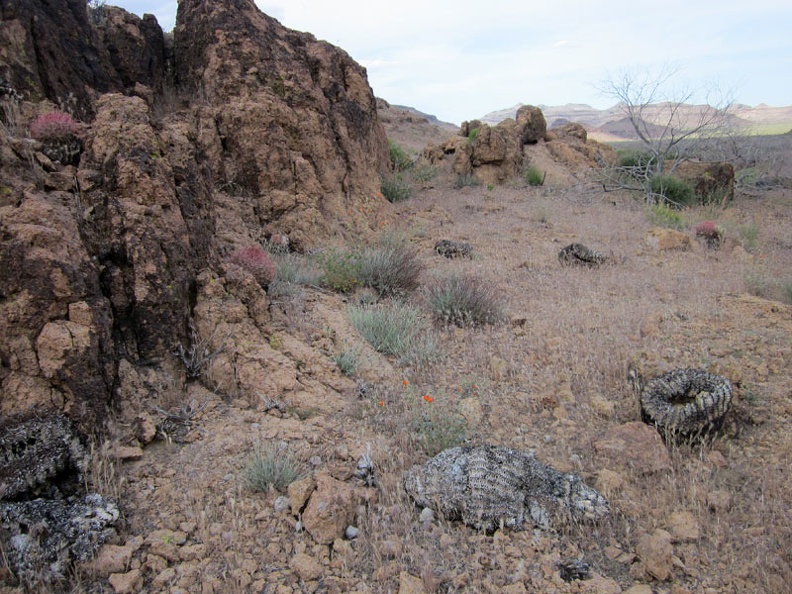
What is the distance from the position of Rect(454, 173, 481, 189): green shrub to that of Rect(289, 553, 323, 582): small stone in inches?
444

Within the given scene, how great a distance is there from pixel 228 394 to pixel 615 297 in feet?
12.6

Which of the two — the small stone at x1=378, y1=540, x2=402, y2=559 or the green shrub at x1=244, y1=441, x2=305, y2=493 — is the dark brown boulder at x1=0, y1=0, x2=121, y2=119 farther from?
the small stone at x1=378, y1=540, x2=402, y2=559

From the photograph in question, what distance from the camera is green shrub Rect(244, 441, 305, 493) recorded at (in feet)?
8.04

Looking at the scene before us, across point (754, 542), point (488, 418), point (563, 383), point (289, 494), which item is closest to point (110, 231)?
point (289, 494)

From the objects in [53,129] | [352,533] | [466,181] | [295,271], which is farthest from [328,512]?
[466,181]

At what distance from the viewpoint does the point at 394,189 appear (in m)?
9.71

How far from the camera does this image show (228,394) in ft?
10.5

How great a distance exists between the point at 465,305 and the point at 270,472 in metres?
2.64

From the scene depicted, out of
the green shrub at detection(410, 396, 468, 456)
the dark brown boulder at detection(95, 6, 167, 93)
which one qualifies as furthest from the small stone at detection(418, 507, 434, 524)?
Answer: the dark brown boulder at detection(95, 6, 167, 93)

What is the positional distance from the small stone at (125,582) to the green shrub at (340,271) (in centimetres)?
338

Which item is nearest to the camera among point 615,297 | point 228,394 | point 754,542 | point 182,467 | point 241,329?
point 754,542

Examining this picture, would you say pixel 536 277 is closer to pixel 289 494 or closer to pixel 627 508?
pixel 627 508

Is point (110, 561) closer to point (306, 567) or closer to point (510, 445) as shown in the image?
point (306, 567)

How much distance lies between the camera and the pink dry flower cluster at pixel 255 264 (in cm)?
403
